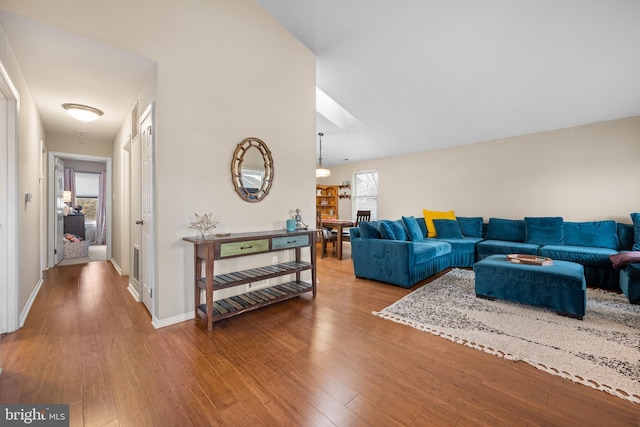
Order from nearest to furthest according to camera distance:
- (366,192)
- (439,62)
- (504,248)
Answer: (439,62), (504,248), (366,192)

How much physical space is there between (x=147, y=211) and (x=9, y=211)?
95 cm

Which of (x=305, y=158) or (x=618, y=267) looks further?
(x=305, y=158)

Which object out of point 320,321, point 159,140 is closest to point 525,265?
point 320,321

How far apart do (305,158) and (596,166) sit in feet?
15.7

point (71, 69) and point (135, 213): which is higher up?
point (71, 69)

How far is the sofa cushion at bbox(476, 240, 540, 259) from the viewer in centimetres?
413

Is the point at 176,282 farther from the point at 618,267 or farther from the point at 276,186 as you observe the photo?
the point at 618,267

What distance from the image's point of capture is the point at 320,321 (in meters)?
2.54

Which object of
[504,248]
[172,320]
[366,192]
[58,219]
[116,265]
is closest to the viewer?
[172,320]

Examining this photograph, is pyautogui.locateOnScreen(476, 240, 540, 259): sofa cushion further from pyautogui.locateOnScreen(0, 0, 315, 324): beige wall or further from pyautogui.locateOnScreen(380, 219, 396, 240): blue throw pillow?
pyautogui.locateOnScreen(0, 0, 315, 324): beige wall

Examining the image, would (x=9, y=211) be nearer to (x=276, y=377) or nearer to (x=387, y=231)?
(x=276, y=377)

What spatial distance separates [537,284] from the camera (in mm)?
2729

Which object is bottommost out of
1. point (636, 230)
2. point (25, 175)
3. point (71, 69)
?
point (636, 230)

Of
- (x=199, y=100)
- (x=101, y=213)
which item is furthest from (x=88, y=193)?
(x=199, y=100)
